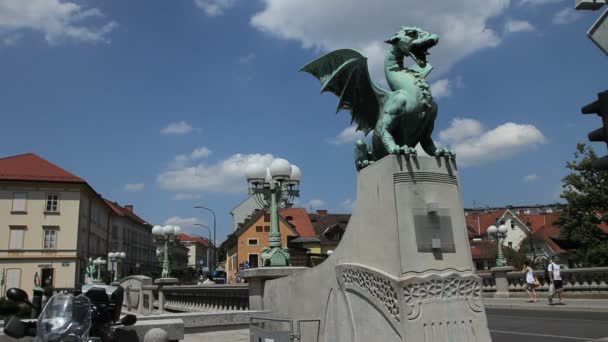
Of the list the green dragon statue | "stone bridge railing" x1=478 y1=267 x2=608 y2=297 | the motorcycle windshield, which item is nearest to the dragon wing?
the green dragon statue

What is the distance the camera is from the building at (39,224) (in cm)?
4725

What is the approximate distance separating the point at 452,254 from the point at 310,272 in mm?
2646

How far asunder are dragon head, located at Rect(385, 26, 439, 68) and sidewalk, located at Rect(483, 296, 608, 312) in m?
11.1

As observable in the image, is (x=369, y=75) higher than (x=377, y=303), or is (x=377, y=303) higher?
(x=369, y=75)

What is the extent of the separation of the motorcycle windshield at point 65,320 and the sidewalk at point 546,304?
14.4 metres

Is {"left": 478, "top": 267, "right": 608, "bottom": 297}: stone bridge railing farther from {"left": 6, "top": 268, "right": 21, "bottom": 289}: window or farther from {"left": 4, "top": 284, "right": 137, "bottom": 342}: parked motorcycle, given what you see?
{"left": 6, "top": 268, "right": 21, "bottom": 289}: window

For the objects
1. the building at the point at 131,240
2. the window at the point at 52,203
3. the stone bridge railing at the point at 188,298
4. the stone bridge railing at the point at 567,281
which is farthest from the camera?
the building at the point at 131,240

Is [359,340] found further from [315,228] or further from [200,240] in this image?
[200,240]

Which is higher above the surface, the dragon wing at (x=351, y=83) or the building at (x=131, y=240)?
the building at (x=131, y=240)

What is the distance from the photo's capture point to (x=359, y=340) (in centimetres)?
640

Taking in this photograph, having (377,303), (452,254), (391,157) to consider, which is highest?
(391,157)

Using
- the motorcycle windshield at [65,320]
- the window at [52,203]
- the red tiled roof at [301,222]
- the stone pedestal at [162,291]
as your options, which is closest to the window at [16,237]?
the window at [52,203]

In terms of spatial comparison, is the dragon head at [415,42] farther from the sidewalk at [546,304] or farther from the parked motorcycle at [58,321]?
the sidewalk at [546,304]

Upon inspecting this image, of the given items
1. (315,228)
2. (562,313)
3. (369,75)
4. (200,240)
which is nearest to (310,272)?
(369,75)
